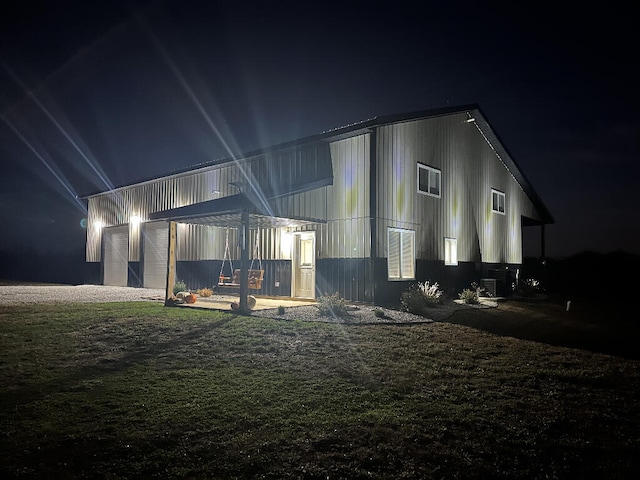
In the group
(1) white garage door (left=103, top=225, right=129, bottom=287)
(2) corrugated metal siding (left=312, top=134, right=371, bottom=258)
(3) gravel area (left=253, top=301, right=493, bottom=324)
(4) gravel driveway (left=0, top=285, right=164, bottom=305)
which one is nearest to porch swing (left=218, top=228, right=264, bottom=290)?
(4) gravel driveway (left=0, top=285, right=164, bottom=305)

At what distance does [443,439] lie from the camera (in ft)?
11.9

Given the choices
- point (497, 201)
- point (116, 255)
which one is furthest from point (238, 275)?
point (497, 201)

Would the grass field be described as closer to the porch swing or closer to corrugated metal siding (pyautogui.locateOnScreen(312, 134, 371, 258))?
corrugated metal siding (pyautogui.locateOnScreen(312, 134, 371, 258))

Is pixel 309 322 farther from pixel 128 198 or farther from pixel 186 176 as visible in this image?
pixel 128 198

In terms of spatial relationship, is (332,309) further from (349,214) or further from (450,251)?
(450,251)

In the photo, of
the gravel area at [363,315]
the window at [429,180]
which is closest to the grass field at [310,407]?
the gravel area at [363,315]

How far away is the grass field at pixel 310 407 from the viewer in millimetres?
3182

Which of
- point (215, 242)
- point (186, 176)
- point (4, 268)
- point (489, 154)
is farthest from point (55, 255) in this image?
point (489, 154)

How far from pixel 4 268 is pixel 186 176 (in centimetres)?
2096

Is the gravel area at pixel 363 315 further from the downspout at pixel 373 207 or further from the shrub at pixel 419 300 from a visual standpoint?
the downspout at pixel 373 207

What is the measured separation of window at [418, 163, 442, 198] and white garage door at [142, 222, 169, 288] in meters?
12.1

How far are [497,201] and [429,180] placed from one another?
6537 millimetres

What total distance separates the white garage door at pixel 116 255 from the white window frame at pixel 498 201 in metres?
17.9

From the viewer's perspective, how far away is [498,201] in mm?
19703
